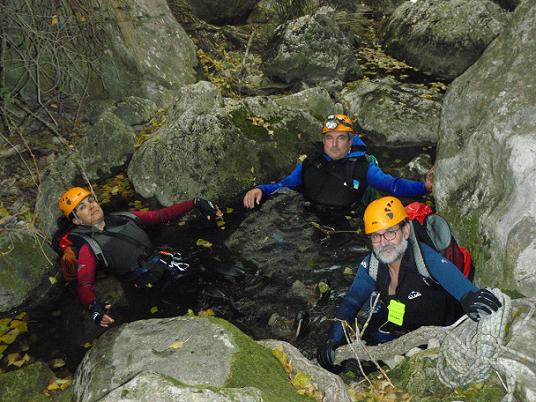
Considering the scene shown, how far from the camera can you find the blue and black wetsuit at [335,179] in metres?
8.36

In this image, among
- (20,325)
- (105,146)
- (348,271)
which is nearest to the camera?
(20,325)

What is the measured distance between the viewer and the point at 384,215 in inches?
196

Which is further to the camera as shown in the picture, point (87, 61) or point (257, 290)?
point (87, 61)

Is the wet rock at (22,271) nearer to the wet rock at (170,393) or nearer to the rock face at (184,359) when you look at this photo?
the rock face at (184,359)

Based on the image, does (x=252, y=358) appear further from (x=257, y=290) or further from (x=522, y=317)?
(x=257, y=290)

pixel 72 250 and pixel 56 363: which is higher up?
pixel 72 250

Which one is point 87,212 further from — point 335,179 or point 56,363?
point 335,179

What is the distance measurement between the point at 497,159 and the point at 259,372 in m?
4.11

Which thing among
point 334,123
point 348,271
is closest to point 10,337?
point 348,271

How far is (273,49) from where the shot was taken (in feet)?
45.9

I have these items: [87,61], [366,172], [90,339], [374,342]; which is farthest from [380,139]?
[90,339]

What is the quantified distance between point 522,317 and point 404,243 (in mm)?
1397

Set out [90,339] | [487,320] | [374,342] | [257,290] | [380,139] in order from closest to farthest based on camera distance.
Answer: [487,320]
[374,342]
[90,339]
[257,290]
[380,139]

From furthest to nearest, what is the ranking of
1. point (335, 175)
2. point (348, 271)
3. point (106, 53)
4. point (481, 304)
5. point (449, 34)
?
point (449, 34) → point (106, 53) → point (335, 175) → point (348, 271) → point (481, 304)
